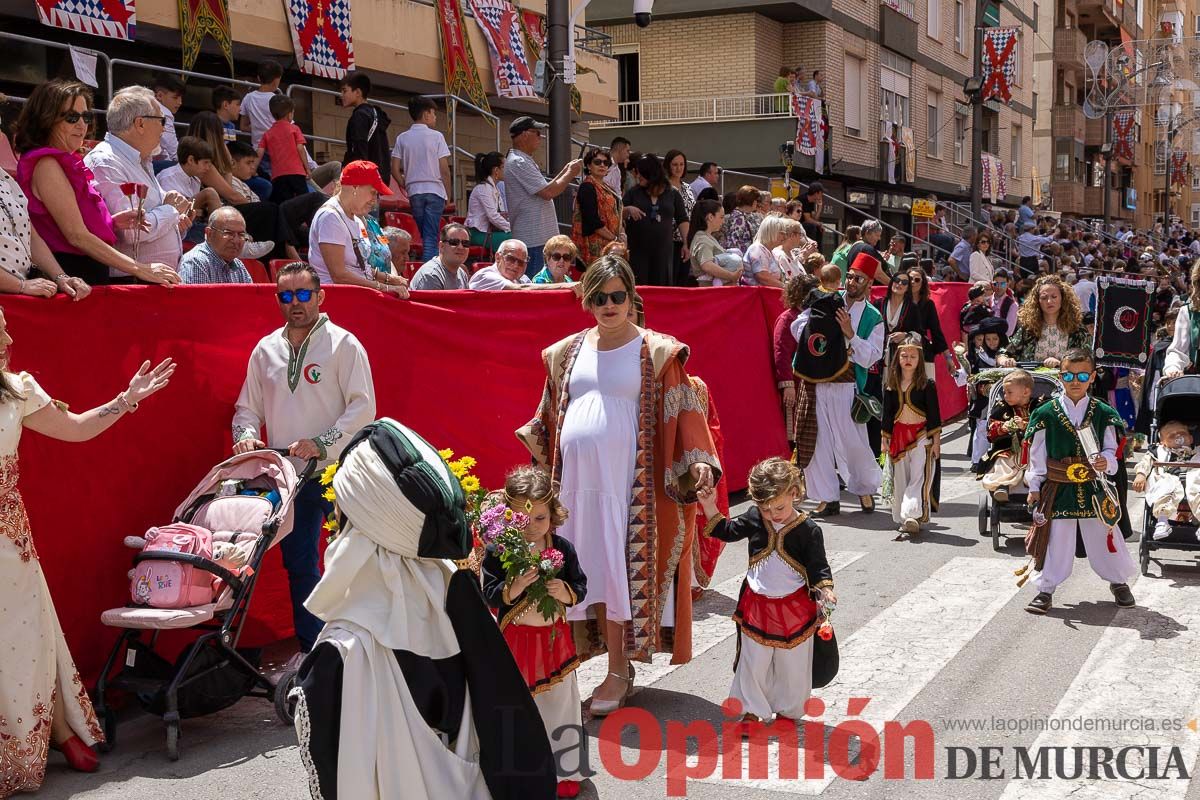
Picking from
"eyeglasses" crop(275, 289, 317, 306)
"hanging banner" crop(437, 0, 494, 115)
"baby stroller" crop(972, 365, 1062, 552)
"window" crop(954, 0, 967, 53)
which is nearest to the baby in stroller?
"baby stroller" crop(972, 365, 1062, 552)

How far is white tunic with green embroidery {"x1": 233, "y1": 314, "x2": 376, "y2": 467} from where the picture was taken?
259 inches

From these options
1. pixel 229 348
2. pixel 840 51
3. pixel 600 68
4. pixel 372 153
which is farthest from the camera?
pixel 840 51

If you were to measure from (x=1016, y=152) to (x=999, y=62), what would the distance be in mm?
20464

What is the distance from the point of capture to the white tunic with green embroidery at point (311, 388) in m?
6.57

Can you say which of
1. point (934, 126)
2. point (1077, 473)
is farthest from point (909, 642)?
point (934, 126)

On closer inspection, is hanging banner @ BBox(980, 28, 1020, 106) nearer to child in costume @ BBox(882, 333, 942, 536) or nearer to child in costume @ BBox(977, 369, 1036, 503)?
child in costume @ BBox(882, 333, 942, 536)

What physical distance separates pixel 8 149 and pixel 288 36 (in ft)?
28.5

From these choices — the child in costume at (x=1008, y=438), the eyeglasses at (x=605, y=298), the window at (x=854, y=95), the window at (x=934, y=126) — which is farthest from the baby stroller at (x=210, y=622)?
the window at (x=934, y=126)

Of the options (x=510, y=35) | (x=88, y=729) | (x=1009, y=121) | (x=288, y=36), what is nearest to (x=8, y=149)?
(x=88, y=729)

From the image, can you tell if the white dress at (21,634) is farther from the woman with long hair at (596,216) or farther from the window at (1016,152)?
the window at (1016,152)

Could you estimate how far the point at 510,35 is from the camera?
63.9 feet

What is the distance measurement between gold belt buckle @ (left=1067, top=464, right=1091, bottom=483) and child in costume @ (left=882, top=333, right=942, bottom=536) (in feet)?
7.39

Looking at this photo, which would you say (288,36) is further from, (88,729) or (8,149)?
(88,729)

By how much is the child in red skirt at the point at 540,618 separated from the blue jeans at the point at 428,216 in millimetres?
7941
